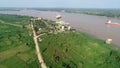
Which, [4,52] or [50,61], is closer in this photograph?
[50,61]

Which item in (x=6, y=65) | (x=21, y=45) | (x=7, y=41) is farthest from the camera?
(x=7, y=41)

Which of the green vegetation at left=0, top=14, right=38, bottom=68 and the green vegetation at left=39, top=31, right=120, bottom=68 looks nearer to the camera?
the green vegetation at left=39, top=31, right=120, bottom=68

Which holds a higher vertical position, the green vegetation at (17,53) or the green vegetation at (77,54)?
the green vegetation at (77,54)

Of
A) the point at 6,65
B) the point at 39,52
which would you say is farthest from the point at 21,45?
the point at 6,65

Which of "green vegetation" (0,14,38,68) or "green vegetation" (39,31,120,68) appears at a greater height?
"green vegetation" (39,31,120,68)

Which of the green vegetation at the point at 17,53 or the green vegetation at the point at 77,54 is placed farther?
the green vegetation at the point at 17,53

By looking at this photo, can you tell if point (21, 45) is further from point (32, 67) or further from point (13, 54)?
point (32, 67)

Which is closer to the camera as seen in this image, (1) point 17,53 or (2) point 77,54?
(2) point 77,54

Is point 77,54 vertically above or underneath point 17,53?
above
